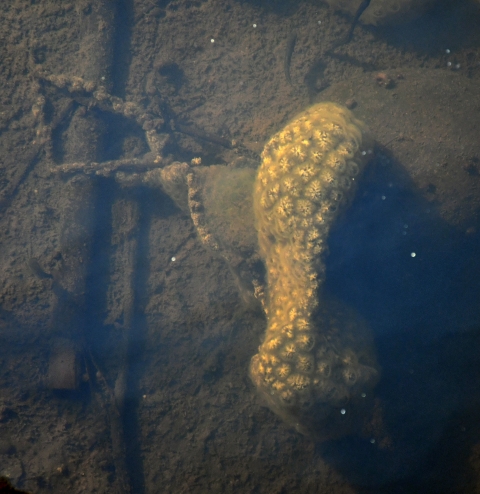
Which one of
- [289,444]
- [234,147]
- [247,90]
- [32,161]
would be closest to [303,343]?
[289,444]

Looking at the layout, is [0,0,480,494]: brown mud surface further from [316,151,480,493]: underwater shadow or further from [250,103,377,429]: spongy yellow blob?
[250,103,377,429]: spongy yellow blob

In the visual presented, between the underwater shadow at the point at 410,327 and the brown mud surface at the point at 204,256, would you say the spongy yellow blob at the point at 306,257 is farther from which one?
the underwater shadow at the point at 410,327

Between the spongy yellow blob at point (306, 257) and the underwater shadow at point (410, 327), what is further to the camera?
the underwater shadow at point (410, 327)

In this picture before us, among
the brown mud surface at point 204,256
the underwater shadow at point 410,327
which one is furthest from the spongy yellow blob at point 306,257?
the underwater shadow at point 410,327

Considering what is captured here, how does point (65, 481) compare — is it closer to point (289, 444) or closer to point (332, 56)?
point (289, 444)

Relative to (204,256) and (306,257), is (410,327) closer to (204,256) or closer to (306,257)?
(306,257)
